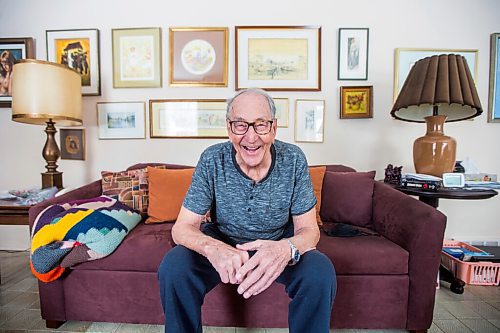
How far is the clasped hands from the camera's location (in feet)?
2.99

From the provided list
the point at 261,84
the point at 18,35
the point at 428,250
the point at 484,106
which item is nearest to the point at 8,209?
the point at 18,35

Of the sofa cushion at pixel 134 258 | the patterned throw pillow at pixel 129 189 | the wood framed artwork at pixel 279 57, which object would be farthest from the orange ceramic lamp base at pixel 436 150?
the patterned throw pillow at pixel 129 189

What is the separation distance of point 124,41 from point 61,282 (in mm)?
1753

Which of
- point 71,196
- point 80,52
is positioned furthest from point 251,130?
point 80,52

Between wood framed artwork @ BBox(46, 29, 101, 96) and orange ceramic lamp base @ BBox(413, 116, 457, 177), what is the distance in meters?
2.36

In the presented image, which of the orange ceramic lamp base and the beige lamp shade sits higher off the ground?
the beige lamp shade

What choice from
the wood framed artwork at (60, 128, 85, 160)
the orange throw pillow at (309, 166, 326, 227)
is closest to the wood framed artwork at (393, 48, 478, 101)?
the orange throw pillow at (309, 166, 326, 227)

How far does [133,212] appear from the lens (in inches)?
65.4

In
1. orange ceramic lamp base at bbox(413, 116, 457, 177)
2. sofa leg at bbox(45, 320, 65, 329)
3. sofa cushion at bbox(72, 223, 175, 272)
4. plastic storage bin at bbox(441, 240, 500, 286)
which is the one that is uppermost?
orange ceramic lamp base at bbox(413, 116, 457, 177)

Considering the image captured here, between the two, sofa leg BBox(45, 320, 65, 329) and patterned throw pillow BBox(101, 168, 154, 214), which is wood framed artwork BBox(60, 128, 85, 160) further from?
sofa leg BBox(45, 320, 65, 329)

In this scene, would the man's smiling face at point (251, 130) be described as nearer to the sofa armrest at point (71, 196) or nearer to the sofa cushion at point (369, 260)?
the sofa cushion at point (369, 260)

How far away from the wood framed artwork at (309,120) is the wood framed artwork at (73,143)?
5.64ft

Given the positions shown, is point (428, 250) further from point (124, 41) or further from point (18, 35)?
point (18, 35)

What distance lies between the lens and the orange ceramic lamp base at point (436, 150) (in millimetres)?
1694
